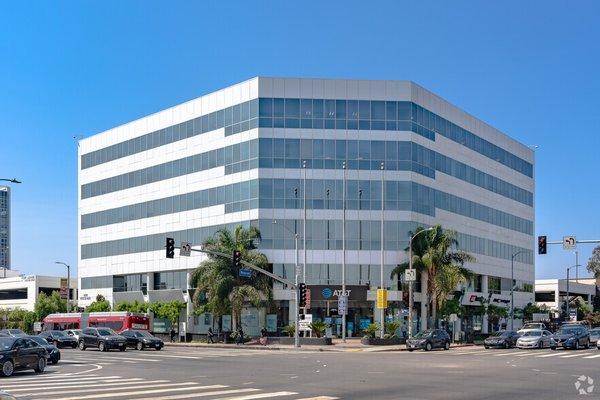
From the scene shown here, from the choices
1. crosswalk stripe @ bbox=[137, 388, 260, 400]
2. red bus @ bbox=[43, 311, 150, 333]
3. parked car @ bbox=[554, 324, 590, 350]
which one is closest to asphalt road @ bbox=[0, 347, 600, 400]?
crosswalk stripe @ bbox=[137, 388, 260, 400]

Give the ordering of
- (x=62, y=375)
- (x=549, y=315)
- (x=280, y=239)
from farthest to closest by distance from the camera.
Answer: (x=549, y=315) → (x=280, y=239) → (x=62, y=375)

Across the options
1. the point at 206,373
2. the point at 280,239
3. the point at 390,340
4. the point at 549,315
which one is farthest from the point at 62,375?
the point at 549,315

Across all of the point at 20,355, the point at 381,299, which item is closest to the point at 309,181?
the point at 381,299

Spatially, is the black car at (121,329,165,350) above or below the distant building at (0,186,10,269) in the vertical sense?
below

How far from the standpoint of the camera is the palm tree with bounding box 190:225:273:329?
209 feet

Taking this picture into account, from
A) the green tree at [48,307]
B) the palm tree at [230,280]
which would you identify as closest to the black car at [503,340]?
the palm tree at [230,280]

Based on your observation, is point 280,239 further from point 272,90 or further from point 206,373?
point 206,373

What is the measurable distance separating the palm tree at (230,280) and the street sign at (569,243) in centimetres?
2639

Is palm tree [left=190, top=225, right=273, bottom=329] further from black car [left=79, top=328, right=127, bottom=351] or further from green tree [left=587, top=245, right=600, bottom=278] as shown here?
green tree [left=587, top=245, right=600, bottom=278]

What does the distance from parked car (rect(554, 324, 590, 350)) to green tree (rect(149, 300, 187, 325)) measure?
36888 mm

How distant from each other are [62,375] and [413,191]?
47.9 meters

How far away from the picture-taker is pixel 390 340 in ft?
197

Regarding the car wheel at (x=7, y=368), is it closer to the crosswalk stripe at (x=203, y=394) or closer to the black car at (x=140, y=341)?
the crosswalk stripe at (x=203, y=394)

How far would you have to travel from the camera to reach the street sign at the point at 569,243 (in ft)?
151
